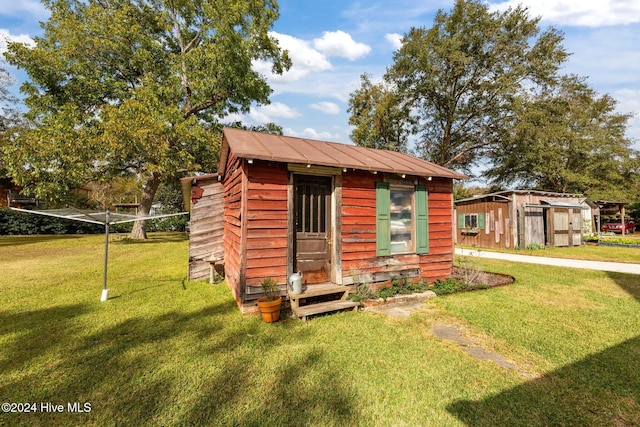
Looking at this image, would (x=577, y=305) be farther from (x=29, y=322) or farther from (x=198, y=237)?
(x=29, y=322)

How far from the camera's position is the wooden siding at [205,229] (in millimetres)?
7793

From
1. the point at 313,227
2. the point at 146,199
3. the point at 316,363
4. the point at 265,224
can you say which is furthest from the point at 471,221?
the point at 146,199

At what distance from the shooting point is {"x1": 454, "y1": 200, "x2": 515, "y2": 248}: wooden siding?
1465 cm

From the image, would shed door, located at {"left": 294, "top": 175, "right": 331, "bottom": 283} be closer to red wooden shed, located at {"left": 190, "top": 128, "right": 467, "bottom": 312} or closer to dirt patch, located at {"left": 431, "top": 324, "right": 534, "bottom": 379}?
red wooden shed, located at {"left": 190, "top": 128, "right": 467, "bottom": 312}

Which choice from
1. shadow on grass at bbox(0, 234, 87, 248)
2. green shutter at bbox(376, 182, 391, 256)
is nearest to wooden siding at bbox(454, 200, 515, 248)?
green shutter at bbox(376, 182, 391, 256)

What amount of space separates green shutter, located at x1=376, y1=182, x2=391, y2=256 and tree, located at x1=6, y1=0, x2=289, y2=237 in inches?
489

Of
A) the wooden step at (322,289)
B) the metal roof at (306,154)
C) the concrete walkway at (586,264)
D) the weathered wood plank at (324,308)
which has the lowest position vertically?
the weathered wood plank at (324,308)

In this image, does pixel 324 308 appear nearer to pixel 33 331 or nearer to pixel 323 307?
pixel 323 307

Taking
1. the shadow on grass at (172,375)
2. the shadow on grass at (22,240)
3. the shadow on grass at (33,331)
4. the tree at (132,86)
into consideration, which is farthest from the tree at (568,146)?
the shadow on grass at (22,240)

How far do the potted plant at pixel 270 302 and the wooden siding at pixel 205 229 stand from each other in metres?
3.73

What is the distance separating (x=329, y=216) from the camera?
5.95 m

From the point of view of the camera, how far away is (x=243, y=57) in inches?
635

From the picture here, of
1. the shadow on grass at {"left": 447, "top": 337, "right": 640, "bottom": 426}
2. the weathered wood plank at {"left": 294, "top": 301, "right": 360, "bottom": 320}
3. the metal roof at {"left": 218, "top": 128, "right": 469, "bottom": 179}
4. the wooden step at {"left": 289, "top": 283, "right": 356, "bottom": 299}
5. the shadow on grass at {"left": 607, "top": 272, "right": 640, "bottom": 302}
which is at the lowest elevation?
the shadow on grass at {"left": 447, "top": 337, "right": 640, "bottom": 426}

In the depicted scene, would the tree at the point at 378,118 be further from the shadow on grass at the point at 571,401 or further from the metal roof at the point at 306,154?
the shadow on grass at the point at 571,401
